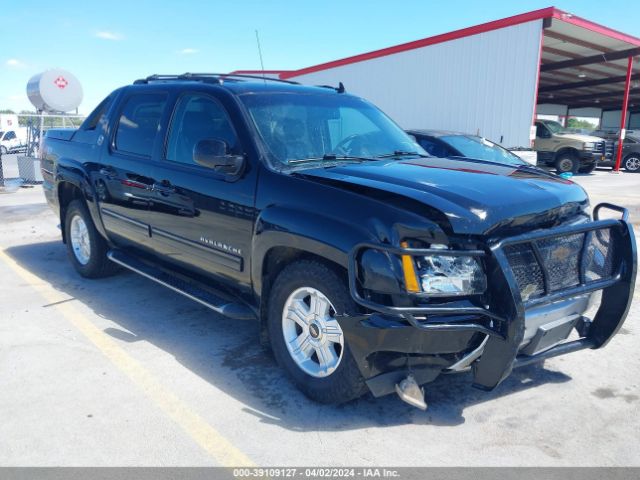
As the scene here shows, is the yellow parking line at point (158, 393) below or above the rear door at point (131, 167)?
below

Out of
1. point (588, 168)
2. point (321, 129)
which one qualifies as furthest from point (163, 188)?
point (588, 168)

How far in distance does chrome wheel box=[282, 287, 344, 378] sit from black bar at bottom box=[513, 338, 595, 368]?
0.96 metres

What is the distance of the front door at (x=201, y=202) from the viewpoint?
3564mm

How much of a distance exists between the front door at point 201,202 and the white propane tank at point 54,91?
1301 centimetres

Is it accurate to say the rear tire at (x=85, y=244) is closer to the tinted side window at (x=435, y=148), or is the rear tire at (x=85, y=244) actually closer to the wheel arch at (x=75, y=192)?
the wheel arch at (x=75, y=192)

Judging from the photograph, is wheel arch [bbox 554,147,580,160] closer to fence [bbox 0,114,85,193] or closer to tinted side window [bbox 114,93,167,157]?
fence [bbox 0,114,85,193]

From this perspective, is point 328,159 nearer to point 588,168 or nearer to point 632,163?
point 588,168

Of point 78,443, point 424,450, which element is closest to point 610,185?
point 424,450

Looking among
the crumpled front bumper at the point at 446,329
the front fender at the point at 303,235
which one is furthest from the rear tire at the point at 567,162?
the front fender at the point at 303,235

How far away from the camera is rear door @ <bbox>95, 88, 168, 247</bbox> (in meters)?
4.46

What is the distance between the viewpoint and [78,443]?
2848mm

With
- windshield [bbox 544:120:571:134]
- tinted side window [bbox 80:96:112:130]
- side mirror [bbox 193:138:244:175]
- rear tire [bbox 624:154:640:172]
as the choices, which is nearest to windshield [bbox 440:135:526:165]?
tinted side window [bbox 80:96:112:130]

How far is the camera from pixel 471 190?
9.66 feet

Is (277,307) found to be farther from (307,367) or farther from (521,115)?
(521,115)
